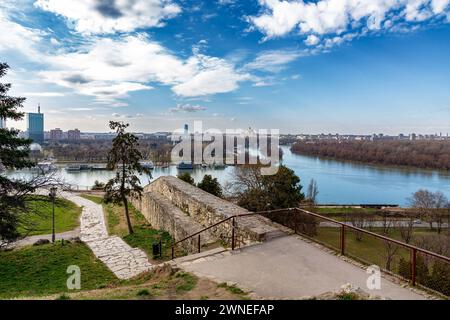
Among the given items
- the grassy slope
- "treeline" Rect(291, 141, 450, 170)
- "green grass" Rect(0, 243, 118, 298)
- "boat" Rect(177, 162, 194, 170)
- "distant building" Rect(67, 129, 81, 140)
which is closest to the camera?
"green grass" Rect(0, 243, 118, 298)

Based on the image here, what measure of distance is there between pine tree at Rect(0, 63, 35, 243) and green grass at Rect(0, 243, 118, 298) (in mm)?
1275

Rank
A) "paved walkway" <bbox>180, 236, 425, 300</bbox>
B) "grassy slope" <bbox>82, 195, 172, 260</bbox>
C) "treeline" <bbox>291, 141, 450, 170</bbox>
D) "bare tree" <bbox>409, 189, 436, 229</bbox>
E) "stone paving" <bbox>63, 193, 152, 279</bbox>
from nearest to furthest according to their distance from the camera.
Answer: "paved walkway" <bbox>180, 236, 425, 300</bbox> < "stone paving" <bbox>63, 193, 152, 279</bbox> < "grassy slope" <bbox>82, 195, 172, 260</bbox> < "bare tree" <bbox>409, 189, 436, 229</bbox> < "treeline" <bbox>291, 141, 450, 170</bbox>

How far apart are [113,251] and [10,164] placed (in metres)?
4.58

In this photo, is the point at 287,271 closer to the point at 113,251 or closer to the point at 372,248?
the point at 113,251

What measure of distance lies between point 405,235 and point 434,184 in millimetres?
26124

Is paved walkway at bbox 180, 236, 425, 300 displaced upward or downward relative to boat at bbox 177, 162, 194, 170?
upward

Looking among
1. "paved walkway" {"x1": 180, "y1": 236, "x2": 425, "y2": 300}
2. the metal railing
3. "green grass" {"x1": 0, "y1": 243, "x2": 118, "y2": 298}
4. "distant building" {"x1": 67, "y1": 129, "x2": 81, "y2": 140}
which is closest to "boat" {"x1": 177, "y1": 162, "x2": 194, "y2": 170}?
the metal railing

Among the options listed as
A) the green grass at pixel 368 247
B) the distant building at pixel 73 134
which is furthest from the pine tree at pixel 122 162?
the distant building at pixel 73 134

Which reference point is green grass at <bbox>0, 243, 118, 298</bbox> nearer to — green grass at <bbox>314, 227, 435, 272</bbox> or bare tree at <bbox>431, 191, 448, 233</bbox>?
green grass at <bbox>314, 227, 435, 272</bbox>

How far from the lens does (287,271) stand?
4.79 m

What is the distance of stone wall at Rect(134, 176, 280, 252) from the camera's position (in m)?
6.81

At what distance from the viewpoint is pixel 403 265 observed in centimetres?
1058
